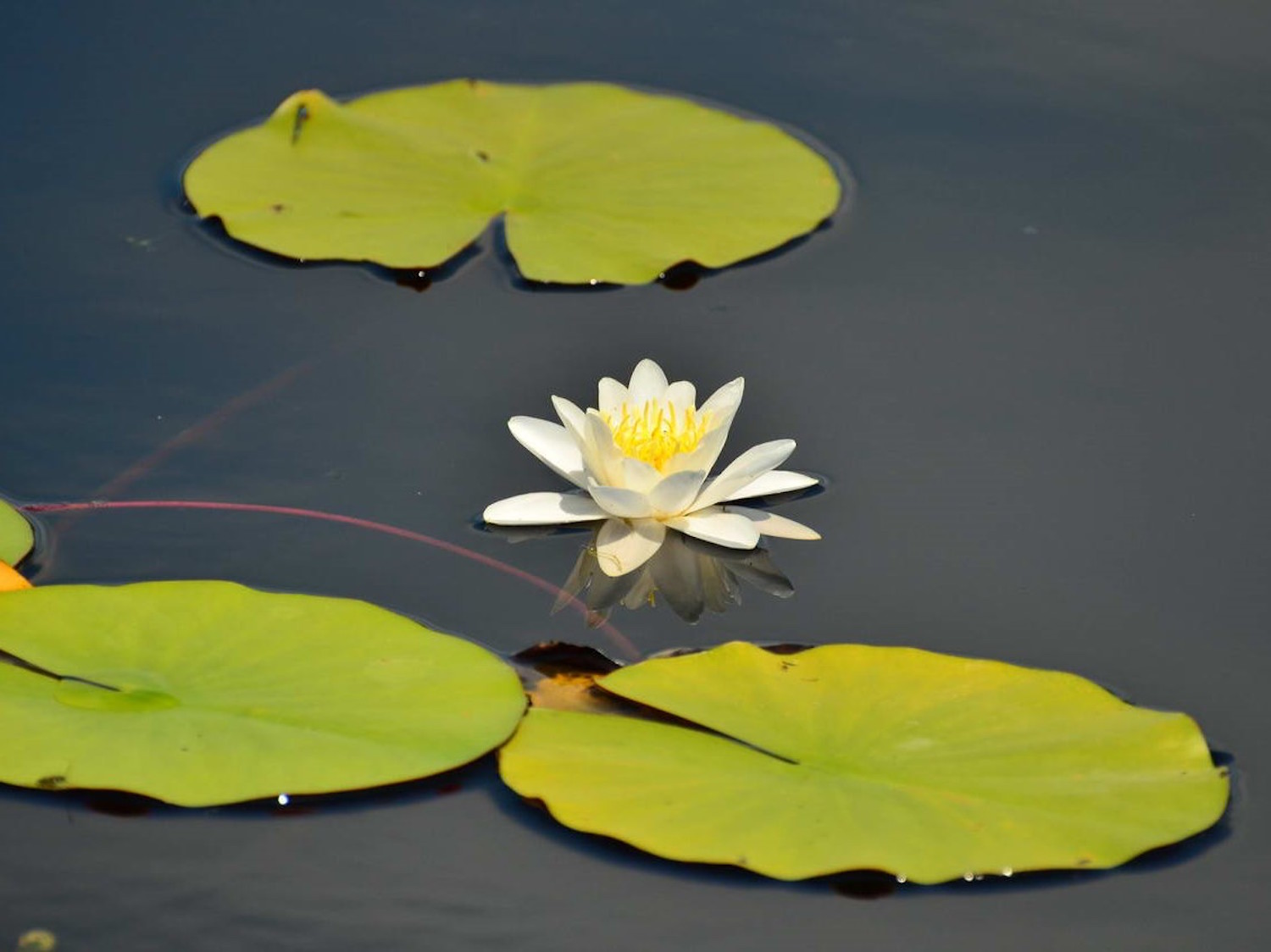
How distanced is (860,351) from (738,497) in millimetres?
646

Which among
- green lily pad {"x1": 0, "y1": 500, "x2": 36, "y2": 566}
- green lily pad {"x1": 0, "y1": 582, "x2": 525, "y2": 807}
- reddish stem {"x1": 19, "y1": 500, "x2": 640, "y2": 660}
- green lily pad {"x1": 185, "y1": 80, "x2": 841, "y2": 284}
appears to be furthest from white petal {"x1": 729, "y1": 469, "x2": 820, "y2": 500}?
green lily pad {"x1": 0, "y1": 500, "x2": 36, "y2": 566}

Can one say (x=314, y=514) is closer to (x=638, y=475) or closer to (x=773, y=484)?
(x=638, y=475)

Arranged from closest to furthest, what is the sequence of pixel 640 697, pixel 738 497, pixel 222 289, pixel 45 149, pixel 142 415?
1. pixel 640 697
2. pixel 738 497
3. pixel 142 415
4. pixel 222 289
5. pixel 45 149

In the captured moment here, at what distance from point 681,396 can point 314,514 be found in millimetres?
783

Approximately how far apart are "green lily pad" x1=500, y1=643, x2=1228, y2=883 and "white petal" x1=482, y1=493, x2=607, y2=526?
47cm

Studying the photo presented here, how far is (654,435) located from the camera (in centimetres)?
307

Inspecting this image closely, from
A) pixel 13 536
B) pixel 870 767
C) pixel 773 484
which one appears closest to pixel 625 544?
pixel 773 484

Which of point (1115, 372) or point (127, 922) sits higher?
point (1115, 372)

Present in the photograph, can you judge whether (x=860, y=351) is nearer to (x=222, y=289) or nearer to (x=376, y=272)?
(x=376, y=272)

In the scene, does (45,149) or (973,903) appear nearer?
(973,903)

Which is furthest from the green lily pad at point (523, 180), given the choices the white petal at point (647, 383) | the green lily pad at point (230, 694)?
the green lily pad at point (230, 694)

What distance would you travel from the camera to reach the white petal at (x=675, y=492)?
2.99 metres

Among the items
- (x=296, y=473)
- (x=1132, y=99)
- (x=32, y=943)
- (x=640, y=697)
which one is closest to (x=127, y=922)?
(x=32, y=943)

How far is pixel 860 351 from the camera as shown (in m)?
3.62
